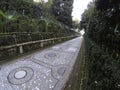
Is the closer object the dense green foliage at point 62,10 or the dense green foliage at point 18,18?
the dense green foliage at point 18,18

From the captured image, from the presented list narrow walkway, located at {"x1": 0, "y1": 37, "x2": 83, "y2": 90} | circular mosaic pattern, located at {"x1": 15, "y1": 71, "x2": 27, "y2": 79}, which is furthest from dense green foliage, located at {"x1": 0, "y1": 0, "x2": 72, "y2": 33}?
circular mosaic pattern, located at {"x1": 15, "y1": 71, "x2": 27, "y2": 79}

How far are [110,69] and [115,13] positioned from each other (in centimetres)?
180

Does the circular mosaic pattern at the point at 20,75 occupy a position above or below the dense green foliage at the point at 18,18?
below

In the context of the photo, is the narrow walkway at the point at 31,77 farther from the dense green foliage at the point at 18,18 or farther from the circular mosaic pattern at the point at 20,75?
the dense green foliage at the point at 18,18

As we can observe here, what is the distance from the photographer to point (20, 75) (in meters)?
4.30

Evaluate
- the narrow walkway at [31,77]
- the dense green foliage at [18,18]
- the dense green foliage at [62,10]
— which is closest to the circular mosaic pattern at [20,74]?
the narrow walkway at [31,77]

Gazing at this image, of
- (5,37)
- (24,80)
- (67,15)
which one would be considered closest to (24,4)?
(5,37)

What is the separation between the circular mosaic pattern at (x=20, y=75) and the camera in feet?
12.9

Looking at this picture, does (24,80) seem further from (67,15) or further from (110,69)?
(67,15)

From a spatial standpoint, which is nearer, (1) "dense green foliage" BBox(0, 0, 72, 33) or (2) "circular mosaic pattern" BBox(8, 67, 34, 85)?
(2) "circular mosaic pattern" BBox(8, 67, 34, 85)

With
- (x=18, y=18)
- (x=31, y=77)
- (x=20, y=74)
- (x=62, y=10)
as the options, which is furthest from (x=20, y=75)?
(x=62, y=10)

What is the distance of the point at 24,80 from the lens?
156 inches

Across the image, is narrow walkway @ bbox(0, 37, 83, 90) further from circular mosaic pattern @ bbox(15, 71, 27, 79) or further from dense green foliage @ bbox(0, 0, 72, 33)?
dense green foliage @ bbox(0, 0, 72, 33)

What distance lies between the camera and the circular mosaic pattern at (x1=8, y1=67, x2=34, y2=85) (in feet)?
12.9
